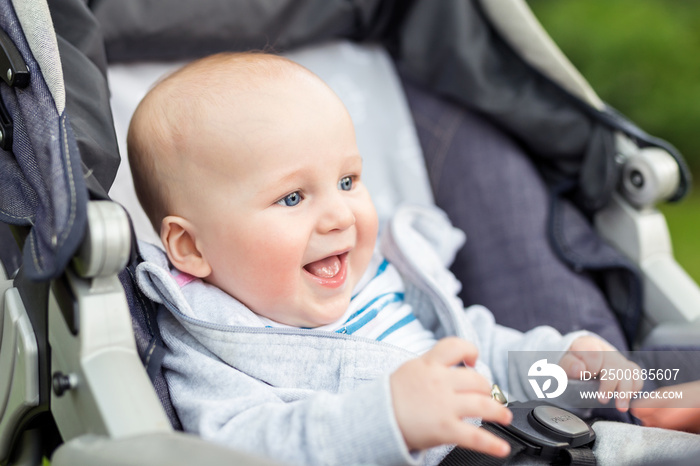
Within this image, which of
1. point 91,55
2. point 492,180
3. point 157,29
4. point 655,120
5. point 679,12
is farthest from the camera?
point 679,12

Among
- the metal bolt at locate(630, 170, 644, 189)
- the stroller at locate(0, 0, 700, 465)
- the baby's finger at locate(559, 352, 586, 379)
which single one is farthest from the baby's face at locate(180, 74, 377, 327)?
the metal bolt at locate(630, 170, 644, 189)

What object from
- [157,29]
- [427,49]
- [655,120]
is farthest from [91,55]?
[655,120]

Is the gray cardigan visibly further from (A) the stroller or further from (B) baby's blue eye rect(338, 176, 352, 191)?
(B) baby's blue eye rect(338, 176, 352, 191)

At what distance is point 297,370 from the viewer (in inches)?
39.3

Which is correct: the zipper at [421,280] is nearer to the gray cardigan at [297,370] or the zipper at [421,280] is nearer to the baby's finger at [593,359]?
the gray cardigan at [297,370]

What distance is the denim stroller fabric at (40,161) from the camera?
79 centimetres

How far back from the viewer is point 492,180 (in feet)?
4.85

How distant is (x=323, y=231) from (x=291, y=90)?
0.21m

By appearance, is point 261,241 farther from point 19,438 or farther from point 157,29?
point 157,29

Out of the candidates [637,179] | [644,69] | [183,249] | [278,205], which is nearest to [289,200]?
[278,205]

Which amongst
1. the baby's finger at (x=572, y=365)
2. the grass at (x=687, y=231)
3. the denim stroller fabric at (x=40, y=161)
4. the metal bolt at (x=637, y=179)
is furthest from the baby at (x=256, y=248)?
the grass at (x=687, y=231)

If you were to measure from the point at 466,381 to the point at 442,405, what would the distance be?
0.04m

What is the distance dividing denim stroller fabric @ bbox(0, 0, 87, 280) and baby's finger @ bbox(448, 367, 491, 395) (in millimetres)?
442

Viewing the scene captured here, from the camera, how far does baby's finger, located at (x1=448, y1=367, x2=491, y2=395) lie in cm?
83
